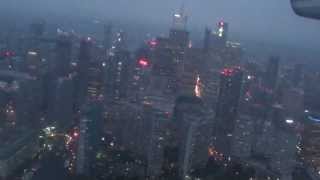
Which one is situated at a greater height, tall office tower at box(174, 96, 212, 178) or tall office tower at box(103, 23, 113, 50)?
tall office tower at box(103, 23, 113, 50)

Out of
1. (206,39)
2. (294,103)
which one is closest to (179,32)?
(206,39)

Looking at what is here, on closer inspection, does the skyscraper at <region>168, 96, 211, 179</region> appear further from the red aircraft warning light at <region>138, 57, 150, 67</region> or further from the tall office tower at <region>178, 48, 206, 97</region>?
the red aircraft warning light at <region>138, 57, 150, 67</region>

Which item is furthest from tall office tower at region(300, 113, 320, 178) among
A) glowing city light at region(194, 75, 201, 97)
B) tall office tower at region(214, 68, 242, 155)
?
glowing city light at region(194, 75, 201, 97)

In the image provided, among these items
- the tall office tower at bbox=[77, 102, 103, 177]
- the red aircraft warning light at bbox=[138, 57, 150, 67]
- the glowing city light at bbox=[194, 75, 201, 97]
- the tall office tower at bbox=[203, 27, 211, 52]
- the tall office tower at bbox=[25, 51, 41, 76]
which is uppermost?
the tall office tower at bbox=[203, 27, 211, 52]

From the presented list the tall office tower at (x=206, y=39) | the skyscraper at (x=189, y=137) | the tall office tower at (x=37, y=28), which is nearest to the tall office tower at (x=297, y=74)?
the tall office tower at (x=206, y=39)

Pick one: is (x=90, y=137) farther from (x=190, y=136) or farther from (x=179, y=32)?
(x=179, y=32)

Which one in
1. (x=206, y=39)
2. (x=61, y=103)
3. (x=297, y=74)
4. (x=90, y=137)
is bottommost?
(x=90, y=137)

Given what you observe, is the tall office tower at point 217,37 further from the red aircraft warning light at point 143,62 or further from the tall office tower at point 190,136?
the tall office tower at point 190,136

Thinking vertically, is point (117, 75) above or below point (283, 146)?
above
